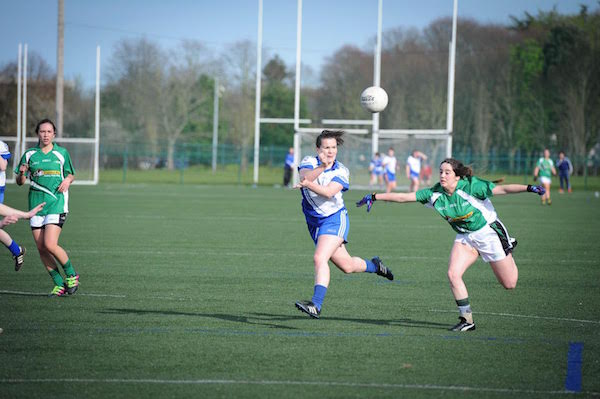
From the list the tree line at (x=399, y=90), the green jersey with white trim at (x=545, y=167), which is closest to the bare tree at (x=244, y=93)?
the tree line at (x=399, y=90)

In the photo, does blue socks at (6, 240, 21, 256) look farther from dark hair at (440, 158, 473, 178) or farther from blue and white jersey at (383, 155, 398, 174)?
blue and white jersey at (383, 155, 398, 174)

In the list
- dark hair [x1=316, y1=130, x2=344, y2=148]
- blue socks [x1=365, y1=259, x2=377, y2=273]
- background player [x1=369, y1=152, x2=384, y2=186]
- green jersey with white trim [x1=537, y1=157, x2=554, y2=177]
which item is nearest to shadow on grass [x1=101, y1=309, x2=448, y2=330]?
blue socks [x1=365, y1=259, x2=377, y2=273]

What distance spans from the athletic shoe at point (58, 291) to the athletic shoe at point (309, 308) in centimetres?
344

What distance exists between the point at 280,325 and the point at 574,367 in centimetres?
300

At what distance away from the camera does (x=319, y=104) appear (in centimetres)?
7800

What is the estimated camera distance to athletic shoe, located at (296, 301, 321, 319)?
8070mm

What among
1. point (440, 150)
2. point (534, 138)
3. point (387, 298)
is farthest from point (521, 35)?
point (387, 298)

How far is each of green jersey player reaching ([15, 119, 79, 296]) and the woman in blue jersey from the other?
129 inches

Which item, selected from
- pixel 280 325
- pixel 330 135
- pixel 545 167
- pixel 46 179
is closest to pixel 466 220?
pixel 330 135

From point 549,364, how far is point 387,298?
345cm

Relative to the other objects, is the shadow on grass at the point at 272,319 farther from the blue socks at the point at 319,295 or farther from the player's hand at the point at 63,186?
the player's hand at the point at 63,186

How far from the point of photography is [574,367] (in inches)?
259

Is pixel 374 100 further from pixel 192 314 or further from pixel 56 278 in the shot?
pixel 192 314

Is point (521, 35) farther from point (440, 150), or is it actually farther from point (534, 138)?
point (440, 150)
